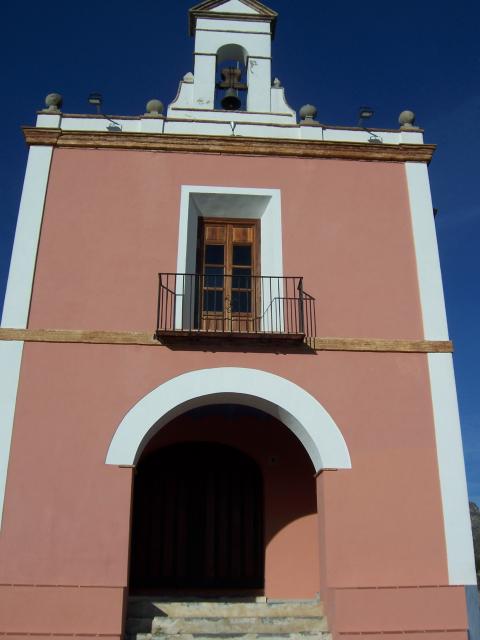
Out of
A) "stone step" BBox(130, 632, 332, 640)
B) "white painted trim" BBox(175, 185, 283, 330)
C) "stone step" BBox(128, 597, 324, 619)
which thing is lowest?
"stone step" BBox(130, 632, 332, 640)

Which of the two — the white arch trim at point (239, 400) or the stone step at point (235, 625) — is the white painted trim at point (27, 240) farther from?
the stone step at point (235, 625)

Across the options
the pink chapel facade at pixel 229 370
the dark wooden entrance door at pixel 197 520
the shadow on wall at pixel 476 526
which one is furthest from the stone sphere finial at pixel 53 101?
the shadow on wall at pixel 476 526

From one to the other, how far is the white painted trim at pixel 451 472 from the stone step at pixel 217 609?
1.72 meters

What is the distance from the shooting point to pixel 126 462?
7777 mm

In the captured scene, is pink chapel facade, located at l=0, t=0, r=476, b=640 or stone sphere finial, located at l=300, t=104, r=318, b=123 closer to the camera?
pink chapel facade, located at l=0, t=0, r=476, b=640

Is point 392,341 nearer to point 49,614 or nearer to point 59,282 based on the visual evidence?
point 59,282

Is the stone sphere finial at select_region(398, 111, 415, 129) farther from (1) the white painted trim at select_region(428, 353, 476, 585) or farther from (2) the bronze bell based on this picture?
(1) the white painted trim at select_region(428, 353, 476, 585)

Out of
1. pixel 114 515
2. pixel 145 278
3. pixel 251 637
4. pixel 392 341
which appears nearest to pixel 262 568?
pixel 251 637

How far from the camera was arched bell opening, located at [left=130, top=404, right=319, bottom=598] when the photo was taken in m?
9.52

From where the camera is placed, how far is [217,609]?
779cm

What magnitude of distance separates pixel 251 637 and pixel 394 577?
1758mm

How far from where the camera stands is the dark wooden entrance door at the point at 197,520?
9625mm

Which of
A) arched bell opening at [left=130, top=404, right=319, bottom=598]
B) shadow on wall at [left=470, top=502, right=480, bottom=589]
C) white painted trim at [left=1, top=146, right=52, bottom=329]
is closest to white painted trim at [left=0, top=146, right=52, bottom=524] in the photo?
white painted trim at [left=1, top=146, right=52, bottom=329]

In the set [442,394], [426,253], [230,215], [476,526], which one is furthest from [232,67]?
[476,526]
